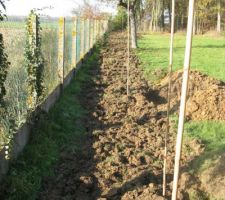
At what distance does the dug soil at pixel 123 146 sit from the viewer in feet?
16.4

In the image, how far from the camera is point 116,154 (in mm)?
6055

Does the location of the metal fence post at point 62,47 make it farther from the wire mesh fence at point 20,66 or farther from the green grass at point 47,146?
the green grass at point 47,146

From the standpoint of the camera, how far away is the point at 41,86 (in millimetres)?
7324

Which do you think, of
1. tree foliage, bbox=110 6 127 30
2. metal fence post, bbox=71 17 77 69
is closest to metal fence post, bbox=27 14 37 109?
metal fence post, bbox=71 17 77 69

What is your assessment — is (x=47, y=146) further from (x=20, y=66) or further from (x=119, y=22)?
(x=119, y=22)

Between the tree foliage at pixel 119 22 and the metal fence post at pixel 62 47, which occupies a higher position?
the tree foliage at pixel 119 22

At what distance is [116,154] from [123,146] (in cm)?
42

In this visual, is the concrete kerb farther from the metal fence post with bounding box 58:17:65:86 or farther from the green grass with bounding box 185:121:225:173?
the green grass with bounding box 185:121:225:173

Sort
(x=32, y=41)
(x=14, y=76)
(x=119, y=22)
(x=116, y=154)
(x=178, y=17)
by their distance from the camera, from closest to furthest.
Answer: (x=116, y=154), (x=14, y=76), (x=32, y=41), (x=119, y=22), (x=178, y=17)

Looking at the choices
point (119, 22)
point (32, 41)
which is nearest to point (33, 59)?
point (32, 41)

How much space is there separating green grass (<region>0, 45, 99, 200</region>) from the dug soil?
5.8 inches

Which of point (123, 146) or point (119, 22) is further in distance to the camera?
point (119, 22)

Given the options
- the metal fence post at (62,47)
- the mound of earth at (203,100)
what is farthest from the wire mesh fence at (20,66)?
the mound of earth at (203,100)

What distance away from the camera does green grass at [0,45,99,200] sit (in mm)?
4895
